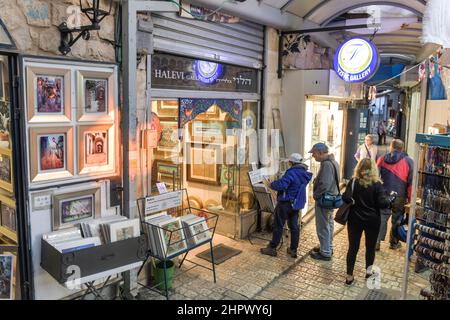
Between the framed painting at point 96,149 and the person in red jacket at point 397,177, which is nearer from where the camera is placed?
the framed painting at point 96,149

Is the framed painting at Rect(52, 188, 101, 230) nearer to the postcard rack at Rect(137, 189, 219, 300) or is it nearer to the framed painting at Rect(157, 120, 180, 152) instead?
the postcard rack at Rect(137, 189, 219, 300)

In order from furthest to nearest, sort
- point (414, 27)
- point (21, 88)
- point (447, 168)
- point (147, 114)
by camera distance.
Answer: point (414, 27) < point (147, 114) < point (447, 168) < point (21, 88)

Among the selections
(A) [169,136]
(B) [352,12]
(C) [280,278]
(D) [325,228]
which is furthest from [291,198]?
(B) [352,12]

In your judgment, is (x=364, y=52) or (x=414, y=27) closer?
(x=364, y=52)

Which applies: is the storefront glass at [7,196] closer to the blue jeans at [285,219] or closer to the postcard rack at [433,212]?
the blue jeans at [285,219]

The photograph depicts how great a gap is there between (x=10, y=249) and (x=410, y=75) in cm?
1399

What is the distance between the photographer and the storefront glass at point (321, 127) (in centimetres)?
802

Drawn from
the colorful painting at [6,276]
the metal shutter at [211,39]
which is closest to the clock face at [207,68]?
Result: the metal shutter at [211,39]

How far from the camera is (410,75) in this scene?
554 inches

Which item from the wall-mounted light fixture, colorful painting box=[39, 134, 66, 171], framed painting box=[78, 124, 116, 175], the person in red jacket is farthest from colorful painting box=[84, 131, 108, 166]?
the person in red jacket

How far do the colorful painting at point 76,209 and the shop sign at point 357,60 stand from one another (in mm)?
5054

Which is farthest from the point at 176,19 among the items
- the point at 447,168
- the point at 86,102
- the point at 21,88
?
the point at 447,168

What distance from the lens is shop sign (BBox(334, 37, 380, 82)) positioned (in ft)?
22.4

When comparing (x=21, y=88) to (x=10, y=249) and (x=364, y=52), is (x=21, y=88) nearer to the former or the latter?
(x=10, y=249)
